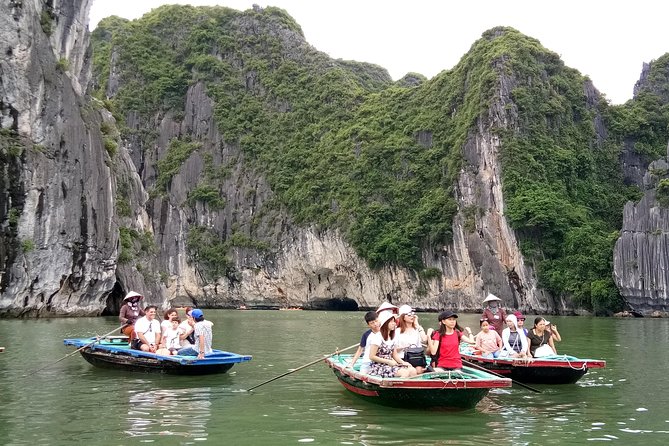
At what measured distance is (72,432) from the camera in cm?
961

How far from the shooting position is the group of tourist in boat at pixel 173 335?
15.2 meters

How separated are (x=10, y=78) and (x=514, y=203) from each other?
38.1 m

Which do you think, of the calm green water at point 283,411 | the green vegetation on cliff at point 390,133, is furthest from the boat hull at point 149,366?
the green vegetation on cliff at point 390,133

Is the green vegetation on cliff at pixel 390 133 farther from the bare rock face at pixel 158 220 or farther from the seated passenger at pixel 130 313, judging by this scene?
the seated passenger at pixel 130 313

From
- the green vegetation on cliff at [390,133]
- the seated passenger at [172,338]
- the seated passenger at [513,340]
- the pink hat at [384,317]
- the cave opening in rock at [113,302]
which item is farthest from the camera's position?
the green vegetation on cliff at [390,133]

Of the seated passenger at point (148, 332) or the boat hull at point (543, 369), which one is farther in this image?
the seated passenger at point (148, 332)

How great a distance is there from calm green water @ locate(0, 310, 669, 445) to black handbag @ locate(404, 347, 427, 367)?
0.75 m

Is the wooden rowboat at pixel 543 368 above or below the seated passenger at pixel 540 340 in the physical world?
below

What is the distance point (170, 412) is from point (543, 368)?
6.96m

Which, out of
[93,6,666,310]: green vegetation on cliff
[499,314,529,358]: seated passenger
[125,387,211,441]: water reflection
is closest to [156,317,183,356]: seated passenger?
[125,387,211,441]: water reflection

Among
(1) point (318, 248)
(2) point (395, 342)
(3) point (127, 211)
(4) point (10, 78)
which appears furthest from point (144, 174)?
(2) point (395, 342)

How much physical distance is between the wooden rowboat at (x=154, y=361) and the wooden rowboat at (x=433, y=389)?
440cm

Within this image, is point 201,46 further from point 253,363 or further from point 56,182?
point 253,363

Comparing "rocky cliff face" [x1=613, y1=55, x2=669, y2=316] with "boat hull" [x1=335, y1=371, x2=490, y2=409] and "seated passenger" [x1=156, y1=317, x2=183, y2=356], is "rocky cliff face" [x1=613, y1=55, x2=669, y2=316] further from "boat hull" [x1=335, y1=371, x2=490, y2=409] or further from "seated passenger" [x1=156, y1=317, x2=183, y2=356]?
"boat hull" [x1=335, y1=371, x2=490, y2=409]
